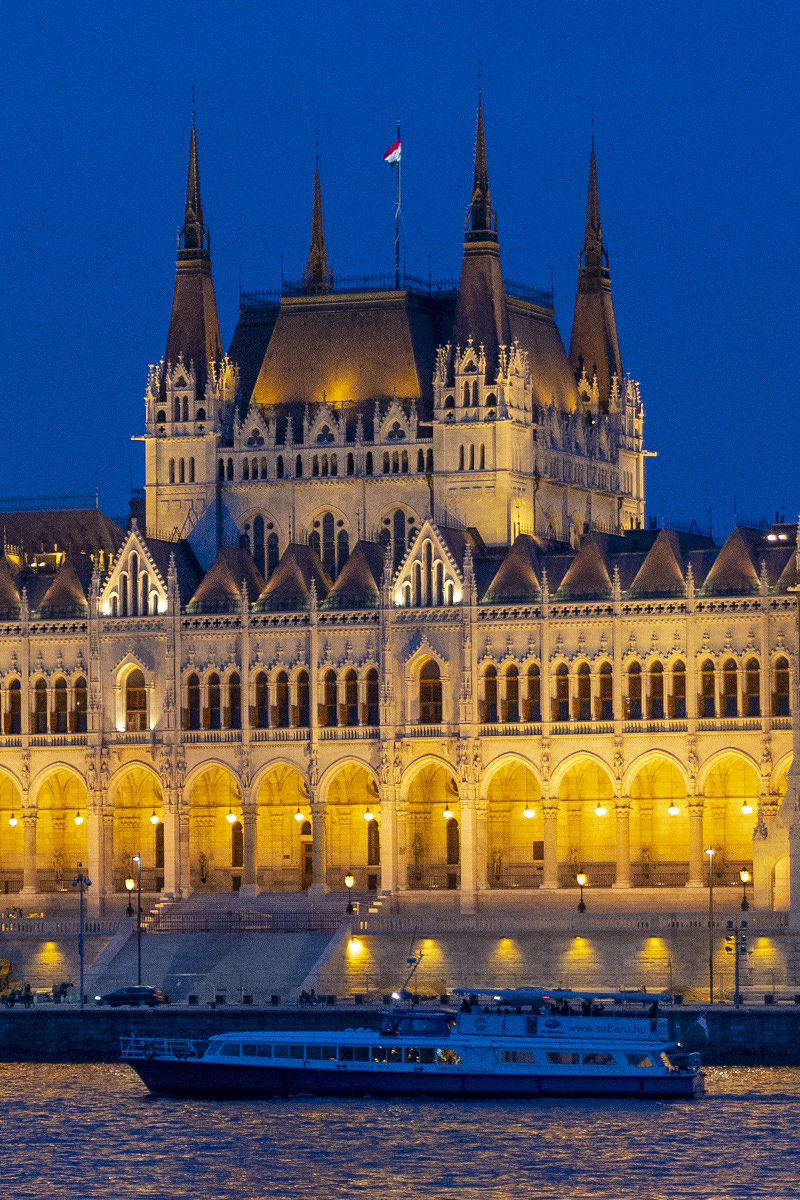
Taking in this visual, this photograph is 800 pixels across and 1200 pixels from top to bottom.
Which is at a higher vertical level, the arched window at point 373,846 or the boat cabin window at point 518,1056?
the arched window at point 373,846

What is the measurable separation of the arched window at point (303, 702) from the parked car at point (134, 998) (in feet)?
76.9

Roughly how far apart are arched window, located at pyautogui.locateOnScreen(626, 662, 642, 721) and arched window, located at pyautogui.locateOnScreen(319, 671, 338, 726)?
12.8 meters

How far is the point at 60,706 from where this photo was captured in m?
173

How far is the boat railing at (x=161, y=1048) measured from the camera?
137m

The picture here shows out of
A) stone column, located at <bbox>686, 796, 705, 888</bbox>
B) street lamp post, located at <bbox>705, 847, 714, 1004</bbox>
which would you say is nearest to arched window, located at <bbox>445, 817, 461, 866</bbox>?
stone column, located at <bbox>686, 796, 705, 888</bbox>

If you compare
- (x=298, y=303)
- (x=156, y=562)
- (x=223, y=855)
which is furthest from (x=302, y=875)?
(x=298, y=303)

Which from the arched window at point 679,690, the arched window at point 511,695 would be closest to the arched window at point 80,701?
the arched window at point 511,695

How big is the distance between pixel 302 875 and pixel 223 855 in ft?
11.8

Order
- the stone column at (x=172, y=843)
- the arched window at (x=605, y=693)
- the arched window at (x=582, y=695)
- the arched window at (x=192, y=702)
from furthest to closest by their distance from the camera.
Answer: the arched window at (x=192, y=702) < the stone column at (x=172, y=843) < the arched window at (x=582, y=695) < the arched window at (x=605, y=693)

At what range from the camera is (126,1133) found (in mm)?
127375

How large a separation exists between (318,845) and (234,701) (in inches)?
288

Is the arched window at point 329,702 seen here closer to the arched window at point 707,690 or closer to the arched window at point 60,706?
the arched window at point 60,706

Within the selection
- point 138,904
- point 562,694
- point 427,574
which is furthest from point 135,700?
point 562,694

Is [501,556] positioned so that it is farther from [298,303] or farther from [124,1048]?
[124,1048]
